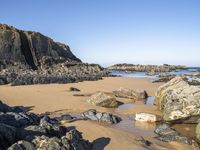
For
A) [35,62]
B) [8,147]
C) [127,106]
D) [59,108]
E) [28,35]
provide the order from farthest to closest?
[28,35] → [35,62] → [127,106] → [59,108] → [8,147]

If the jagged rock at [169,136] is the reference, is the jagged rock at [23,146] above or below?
above

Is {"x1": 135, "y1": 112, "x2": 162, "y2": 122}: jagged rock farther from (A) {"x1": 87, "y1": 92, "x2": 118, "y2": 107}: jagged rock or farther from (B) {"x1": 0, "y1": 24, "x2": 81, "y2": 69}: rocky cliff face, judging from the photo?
(B) {"x1": 0, "y1": 24, "x2": 81, "y2": 69}: rocky cliff face

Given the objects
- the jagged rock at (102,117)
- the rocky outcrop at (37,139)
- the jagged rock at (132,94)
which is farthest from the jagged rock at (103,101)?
the rocky outcrop at (37,139)

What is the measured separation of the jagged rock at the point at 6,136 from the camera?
6.32 metres

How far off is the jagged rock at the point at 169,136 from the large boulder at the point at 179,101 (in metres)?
1.81

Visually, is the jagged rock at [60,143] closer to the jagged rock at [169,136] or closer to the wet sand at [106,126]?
the wet sand at [106,126]

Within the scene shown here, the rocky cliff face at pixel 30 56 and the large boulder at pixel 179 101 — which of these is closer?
the large boulder at pixel 179 101

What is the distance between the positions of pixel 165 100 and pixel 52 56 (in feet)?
118

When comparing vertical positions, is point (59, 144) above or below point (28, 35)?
below

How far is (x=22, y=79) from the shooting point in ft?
82.4

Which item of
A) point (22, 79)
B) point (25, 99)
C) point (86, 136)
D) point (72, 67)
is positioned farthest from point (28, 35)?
point (86, 136)

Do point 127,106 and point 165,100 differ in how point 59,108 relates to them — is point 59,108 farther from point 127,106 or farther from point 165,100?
point 165,100

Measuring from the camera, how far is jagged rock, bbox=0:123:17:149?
632 cm

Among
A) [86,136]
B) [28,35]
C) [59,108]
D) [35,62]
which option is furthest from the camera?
[28,35]
